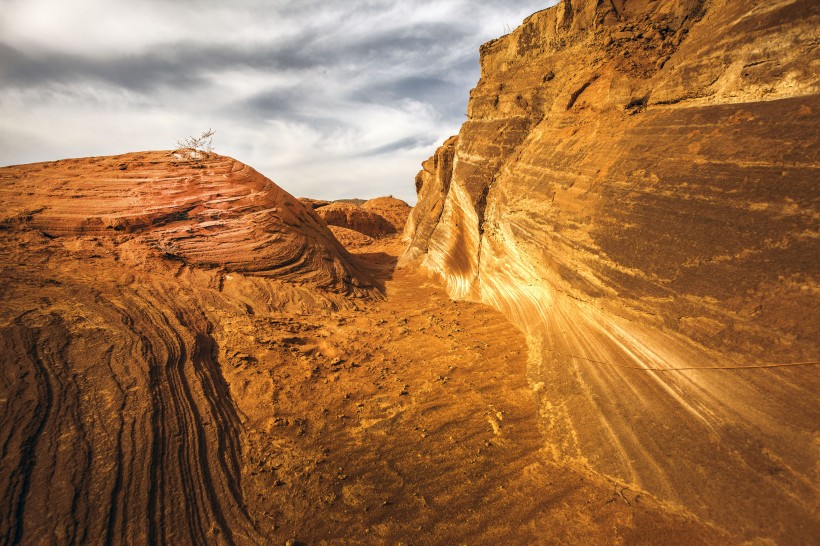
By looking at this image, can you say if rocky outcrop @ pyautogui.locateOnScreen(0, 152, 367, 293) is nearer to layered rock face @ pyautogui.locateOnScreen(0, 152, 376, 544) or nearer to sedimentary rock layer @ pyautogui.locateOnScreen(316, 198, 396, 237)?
layered rock face @ pyautogui.locateOnScreen(0, 152, 376, 544)

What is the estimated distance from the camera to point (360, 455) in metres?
2.95

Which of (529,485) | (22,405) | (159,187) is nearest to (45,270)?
(159,187)

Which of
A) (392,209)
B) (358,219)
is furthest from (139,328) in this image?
(392,209)

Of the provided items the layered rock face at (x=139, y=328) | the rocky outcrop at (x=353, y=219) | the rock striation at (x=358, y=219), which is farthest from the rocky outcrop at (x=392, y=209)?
the layered rock face at (x=139, y=328)

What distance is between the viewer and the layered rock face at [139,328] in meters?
2.33

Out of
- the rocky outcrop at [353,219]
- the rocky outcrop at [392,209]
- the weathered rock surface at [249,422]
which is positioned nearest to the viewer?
the weathered rock surface at [249,422]

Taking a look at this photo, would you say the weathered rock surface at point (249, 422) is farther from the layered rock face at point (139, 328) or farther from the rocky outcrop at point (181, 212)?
the rocky outcrop at point (181, 212)

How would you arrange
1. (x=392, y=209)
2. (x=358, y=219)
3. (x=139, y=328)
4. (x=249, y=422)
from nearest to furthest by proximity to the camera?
(x=249, y=422) < (x=139, y=328) < (x=358, y=219) < (x=392, y=209)

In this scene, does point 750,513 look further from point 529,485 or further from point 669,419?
point 529,485

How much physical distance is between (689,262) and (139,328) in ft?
17.3

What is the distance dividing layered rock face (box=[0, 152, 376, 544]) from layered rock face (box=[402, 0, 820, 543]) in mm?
2771

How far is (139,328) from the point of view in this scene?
405cm

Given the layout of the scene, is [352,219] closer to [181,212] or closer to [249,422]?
[181,212]

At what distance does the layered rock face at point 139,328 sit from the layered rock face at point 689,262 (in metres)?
2.77
